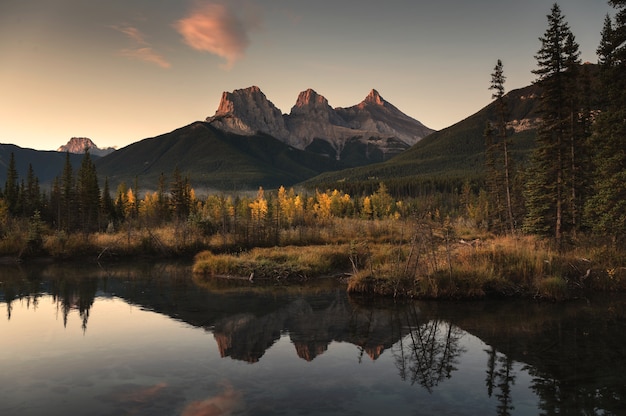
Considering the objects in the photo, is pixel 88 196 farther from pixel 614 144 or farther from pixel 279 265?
pixel 614 144

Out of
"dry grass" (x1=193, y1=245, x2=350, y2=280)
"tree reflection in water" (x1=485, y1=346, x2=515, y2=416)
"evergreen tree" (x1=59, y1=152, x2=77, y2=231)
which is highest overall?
"evergreen tree" (x1=59, y1=152, x2=77, y2=231)

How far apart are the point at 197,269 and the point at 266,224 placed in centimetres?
1740

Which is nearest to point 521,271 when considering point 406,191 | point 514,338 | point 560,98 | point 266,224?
point 514,338

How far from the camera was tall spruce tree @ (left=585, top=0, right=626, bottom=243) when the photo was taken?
84.1 feet

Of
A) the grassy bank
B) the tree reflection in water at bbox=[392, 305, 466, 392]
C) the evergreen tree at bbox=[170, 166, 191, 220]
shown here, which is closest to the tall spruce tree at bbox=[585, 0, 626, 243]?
the grassy bank

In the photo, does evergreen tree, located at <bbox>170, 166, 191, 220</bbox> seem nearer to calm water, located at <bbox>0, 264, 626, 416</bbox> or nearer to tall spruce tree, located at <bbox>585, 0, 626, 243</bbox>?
calm water, located at <bbox>0, 264, 626, 416</bbox>

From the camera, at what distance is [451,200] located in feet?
440

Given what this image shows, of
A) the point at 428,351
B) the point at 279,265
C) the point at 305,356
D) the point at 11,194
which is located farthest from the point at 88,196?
the point at 428,351

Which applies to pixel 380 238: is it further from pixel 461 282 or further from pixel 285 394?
pixel 285 394

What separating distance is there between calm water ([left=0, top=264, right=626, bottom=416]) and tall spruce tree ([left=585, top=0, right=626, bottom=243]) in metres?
6.70

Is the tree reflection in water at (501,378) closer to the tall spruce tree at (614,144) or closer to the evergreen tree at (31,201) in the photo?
the tall spruce tree at (614,144)

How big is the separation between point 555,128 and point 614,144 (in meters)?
4.87

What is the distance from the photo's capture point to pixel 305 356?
14875mm

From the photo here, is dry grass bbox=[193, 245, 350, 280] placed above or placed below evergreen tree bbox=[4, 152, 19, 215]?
below
